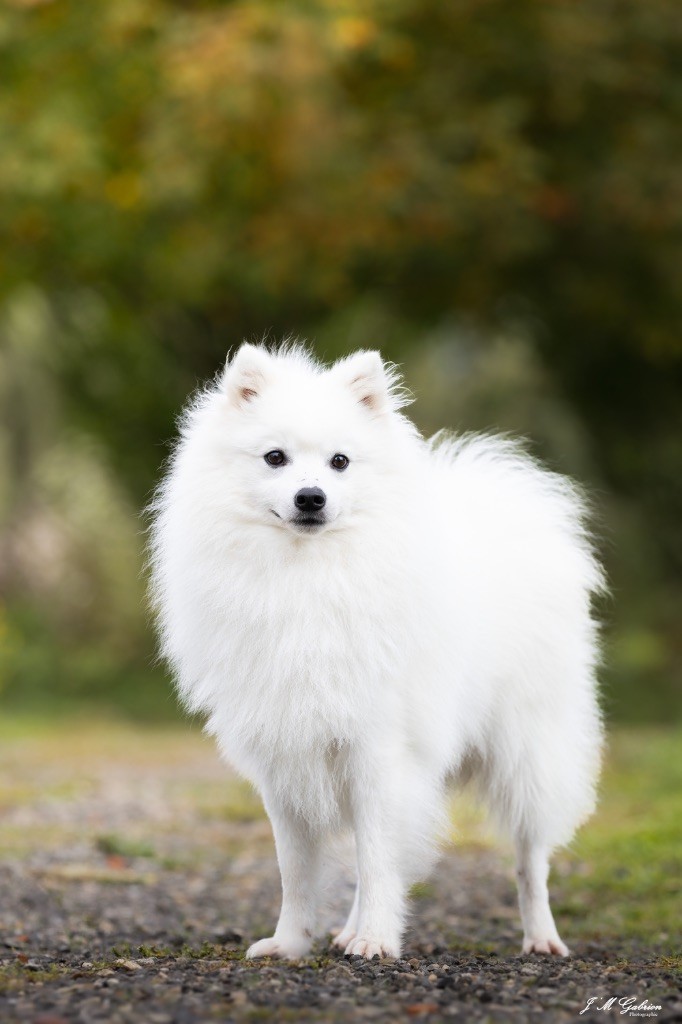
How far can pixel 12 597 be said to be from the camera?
19.2m

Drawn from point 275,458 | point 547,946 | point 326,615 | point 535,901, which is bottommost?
point 547,946

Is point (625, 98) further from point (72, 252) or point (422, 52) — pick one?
point (72, 252)

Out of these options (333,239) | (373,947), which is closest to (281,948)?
(373,947)

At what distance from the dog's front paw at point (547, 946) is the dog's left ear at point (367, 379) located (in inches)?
88.4

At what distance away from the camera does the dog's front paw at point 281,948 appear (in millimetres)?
5000

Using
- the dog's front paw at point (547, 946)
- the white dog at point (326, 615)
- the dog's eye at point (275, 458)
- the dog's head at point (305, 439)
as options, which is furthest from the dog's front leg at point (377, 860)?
the dog's eye at point (275, 458)

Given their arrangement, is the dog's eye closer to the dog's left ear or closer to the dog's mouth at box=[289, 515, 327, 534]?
the dog's mouth at box=[289, 515, 327, 534]

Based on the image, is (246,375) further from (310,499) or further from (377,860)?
(377,860)

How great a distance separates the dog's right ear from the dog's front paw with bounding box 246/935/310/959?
1.98 metres

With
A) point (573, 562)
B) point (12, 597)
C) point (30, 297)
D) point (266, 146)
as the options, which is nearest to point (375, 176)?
point (266, 146)

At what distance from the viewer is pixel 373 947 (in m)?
4.76

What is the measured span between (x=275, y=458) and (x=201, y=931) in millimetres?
2286

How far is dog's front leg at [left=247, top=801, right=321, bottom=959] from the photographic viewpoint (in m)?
5.11
